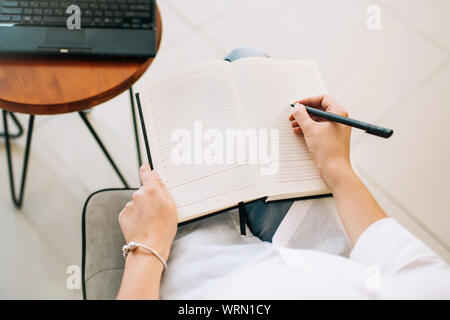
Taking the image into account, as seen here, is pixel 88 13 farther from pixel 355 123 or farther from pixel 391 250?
pixel 391 250

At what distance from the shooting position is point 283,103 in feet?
2.26

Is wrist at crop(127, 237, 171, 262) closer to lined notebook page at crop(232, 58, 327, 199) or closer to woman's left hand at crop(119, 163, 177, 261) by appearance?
woman's left hand at crop(119, 163, 177, 261)

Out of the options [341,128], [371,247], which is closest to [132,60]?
[341,128]

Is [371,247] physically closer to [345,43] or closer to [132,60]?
[132,60]

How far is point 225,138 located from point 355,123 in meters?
0.25

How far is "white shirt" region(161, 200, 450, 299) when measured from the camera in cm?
46

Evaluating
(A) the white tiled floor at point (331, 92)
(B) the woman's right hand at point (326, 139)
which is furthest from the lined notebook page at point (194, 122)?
(A) the white tiled floor at point (331, 92)

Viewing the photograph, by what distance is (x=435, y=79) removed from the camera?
4.34ft

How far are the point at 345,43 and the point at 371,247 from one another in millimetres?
1076

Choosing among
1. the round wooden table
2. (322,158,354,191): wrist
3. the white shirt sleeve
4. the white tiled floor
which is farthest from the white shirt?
the white tiled floor

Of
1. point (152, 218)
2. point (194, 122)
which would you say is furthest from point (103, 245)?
point (194, 122)

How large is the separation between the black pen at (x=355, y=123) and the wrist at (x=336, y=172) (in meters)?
0.07

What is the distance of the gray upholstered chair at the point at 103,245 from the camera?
1.99ft
